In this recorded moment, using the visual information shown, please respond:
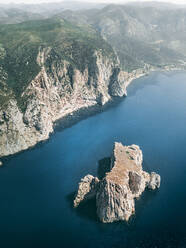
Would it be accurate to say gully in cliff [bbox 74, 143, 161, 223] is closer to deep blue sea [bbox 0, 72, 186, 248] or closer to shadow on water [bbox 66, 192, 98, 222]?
shadow on water [bbox 66, 192, 98, 222]

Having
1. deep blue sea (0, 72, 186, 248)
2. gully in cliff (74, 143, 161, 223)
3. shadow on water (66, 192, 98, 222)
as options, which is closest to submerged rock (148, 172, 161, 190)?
gully in cliff (74, 143, 161, 223)

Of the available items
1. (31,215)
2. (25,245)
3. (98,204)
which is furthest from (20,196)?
(98,204)

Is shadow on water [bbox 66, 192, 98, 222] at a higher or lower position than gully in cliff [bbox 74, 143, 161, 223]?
lower

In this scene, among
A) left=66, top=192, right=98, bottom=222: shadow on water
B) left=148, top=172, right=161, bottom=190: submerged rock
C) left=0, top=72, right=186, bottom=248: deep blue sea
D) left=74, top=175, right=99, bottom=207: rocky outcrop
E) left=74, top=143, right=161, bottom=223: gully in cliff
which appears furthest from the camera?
left=148, top=172, right=161, bottom=190: submerged rock

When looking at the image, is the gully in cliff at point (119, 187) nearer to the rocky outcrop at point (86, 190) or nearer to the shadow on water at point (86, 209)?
the rocky outcrop at point (86, 190)

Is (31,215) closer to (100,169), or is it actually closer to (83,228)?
(83,228)

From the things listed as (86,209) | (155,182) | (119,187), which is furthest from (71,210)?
(155,182)
